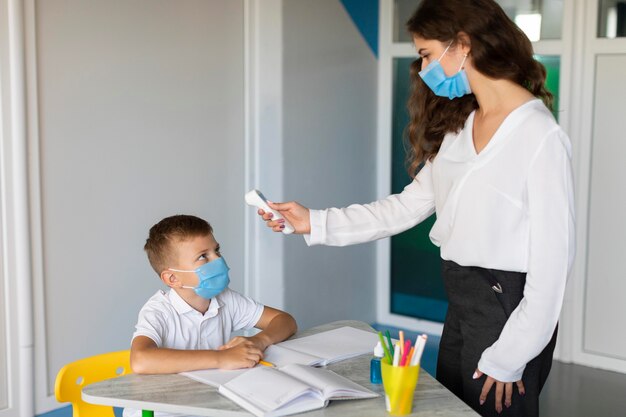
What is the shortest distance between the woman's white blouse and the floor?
192 centimetres

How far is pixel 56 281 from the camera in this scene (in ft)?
11.1

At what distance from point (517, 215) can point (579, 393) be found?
2.40 meters

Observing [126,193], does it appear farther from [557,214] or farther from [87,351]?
[557,214]

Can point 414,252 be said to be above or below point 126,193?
below

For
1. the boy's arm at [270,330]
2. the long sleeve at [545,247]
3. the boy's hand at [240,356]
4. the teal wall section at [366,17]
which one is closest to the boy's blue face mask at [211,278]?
the boy's arm at [270,330]

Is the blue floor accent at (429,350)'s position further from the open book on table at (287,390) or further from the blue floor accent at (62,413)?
the open book on table at (287,390)

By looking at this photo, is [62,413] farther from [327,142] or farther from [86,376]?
[327,142]

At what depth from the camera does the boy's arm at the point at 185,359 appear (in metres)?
1.98

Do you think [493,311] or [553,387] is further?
[553,387]

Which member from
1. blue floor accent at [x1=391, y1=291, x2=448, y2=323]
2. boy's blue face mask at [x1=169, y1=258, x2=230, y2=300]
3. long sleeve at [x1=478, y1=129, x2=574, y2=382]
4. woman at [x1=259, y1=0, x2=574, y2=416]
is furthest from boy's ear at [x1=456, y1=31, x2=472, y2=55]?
blue floor accent at [x1=391, y1=291, x2=448, y2=323]

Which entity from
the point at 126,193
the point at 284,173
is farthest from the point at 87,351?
the point at 284,173

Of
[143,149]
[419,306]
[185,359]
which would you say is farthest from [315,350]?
[419,306]

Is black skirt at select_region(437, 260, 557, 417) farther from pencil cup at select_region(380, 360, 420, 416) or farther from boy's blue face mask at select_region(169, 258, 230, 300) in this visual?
boy's blue face mask at select_region(169, 258, 230, 300)

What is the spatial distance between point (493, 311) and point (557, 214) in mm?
298
